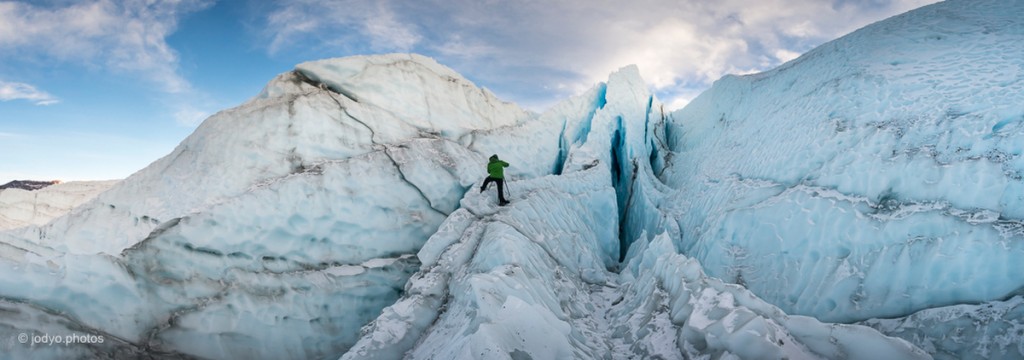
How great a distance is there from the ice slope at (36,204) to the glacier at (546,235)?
14.0ft

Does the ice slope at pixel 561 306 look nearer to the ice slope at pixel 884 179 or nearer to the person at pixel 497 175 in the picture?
the person at pixel 497 175

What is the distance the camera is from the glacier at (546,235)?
15.1 feet

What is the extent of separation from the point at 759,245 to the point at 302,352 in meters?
7.01

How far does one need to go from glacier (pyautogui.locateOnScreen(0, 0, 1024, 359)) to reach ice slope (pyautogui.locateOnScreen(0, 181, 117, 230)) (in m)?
4.28

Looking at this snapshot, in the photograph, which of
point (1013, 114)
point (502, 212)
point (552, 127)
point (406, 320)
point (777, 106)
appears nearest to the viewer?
point (406, 320)

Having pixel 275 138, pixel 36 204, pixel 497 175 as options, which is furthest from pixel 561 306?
pixel 36 204

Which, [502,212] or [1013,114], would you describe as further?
[502,212]

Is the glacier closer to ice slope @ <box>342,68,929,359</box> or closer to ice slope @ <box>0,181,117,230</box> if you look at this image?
ice slope @ <box>342,68,929,359</box>

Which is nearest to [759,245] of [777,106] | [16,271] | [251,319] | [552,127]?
[777,106]

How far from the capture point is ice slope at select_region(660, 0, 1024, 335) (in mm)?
5188

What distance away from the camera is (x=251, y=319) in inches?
243

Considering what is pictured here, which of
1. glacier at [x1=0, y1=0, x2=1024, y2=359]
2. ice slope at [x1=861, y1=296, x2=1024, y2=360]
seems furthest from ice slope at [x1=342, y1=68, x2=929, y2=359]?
ice slope at [x1=861, y1=296, x2=1024, y2=360]

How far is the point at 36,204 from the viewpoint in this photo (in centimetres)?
1007

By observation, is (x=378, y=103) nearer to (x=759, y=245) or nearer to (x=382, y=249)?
(x=382, y=249)
